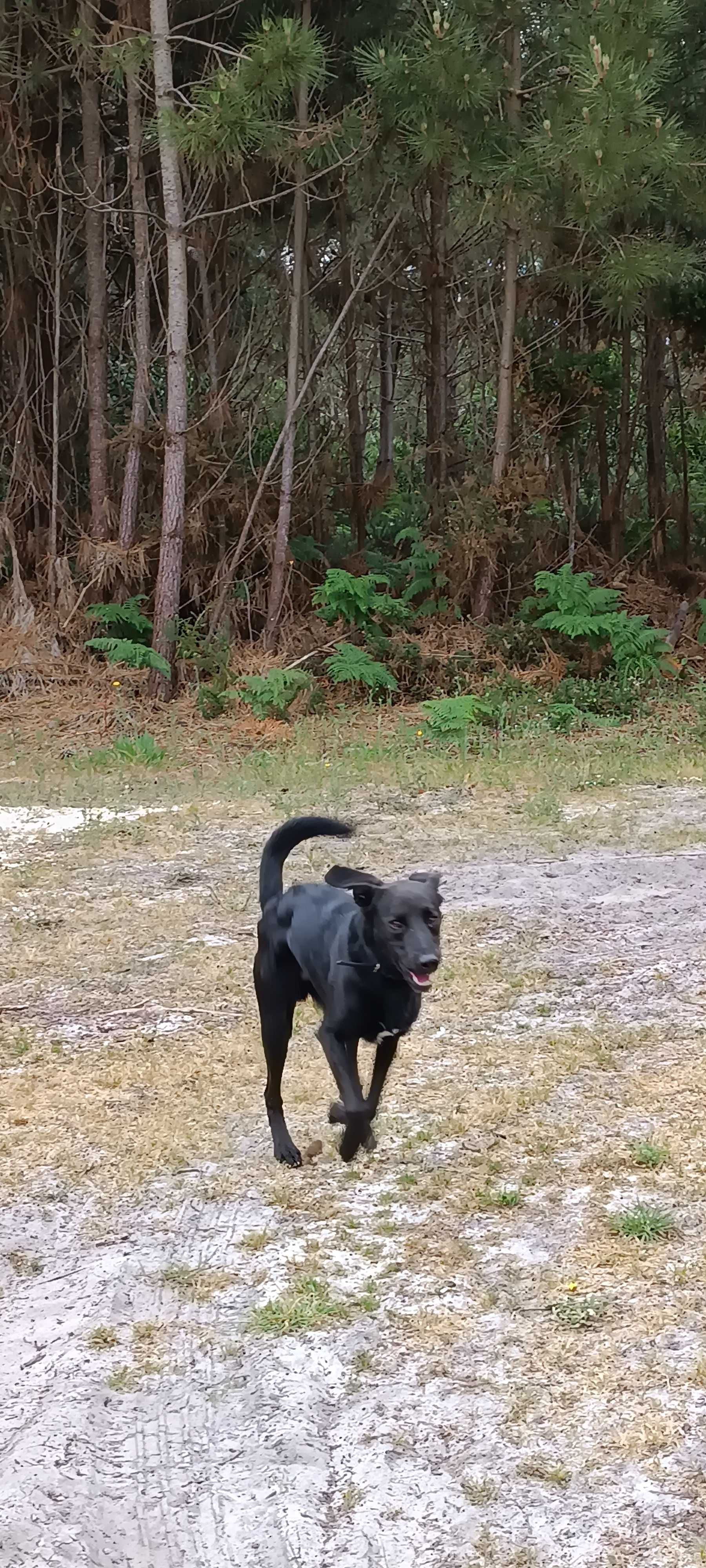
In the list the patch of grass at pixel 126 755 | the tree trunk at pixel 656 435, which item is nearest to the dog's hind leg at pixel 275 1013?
the patch of grass at pixel 126 755

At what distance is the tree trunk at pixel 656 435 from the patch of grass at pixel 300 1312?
10.6 m

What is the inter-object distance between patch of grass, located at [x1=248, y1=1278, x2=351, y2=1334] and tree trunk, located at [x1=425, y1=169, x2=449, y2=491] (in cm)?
967

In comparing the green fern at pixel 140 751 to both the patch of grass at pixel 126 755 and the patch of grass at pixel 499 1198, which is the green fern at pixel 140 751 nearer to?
the patch of grass at pixel 126 755

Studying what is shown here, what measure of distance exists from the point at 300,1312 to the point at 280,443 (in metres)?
8.96

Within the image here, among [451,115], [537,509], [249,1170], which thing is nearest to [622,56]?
[451,115]

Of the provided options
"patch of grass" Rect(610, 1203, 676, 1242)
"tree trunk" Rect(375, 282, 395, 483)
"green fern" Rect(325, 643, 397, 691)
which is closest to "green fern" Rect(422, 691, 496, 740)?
"green fern" Rect(325, 643, 397, 691)

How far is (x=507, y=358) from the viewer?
10734mm

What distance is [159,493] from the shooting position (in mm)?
11531

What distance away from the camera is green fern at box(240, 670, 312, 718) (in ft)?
32.3

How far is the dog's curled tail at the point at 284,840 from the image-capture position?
325 centimetres

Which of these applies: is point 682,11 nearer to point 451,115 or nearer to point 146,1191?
point 451,115

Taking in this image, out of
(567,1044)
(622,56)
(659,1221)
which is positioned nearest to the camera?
(659,1221)

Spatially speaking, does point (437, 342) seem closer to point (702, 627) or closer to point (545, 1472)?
point (702, 627)

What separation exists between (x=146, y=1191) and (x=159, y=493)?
8.73 meters
